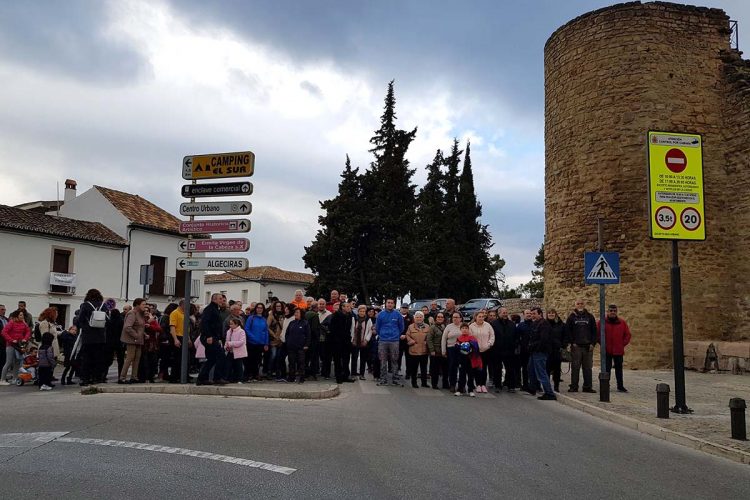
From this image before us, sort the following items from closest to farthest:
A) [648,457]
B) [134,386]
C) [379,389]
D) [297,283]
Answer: [648,457] → [134,386] → [379,389] → [297,283]

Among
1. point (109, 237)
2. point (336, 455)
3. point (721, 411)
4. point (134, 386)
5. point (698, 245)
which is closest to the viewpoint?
point (336, 455)

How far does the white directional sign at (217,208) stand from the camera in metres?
12.1

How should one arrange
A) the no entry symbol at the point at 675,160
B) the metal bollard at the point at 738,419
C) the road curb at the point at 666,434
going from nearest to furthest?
the road curb at the point at 666,434
the metal bollard at the point at 738,419
the no entry symbol at the point at 675,160

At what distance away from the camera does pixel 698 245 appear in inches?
718

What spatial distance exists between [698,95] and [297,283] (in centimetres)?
4882

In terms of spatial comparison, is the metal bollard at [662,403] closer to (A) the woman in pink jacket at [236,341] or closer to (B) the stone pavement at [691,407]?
(B) the stone pavement at [691,407]

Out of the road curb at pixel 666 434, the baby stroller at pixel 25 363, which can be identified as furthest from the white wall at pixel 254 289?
the road curb at pixel 666 434

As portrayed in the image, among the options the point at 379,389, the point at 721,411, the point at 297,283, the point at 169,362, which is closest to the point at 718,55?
the point at 721,411

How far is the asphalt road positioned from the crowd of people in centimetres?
203

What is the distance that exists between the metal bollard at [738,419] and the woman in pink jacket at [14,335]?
12.5 meters

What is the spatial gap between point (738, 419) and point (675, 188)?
13.5 feet

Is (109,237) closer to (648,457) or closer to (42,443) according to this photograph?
(42,443)

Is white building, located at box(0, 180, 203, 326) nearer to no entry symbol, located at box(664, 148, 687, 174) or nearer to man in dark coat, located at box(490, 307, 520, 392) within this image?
man in dark coat, located at box(490, 307, 520, 392)

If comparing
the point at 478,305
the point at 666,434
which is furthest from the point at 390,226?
the point at 666,434
